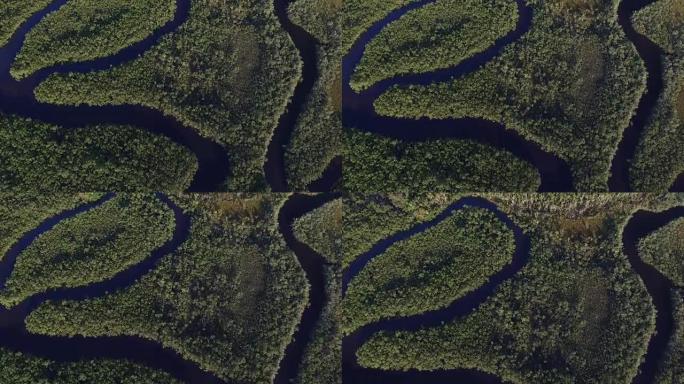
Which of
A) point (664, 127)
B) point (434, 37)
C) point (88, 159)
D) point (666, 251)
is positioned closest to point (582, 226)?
point (666, 251)

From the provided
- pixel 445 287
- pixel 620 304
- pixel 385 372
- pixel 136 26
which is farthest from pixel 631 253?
pixel 136 26

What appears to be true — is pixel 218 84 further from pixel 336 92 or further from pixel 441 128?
pixel 441 128

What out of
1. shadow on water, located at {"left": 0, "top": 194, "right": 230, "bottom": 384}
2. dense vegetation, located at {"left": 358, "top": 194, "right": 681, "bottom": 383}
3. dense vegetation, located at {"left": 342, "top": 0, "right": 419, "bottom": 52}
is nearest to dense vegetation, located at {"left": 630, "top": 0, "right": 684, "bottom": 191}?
dense vegetation, located at {"left": 358, "top": 194, "right": 681, "bottom": 383}

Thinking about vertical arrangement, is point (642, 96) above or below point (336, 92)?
below

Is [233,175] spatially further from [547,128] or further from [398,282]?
[547,128]

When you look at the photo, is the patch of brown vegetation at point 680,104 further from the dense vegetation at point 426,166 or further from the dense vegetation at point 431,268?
the dense vegetation at point 431,268
